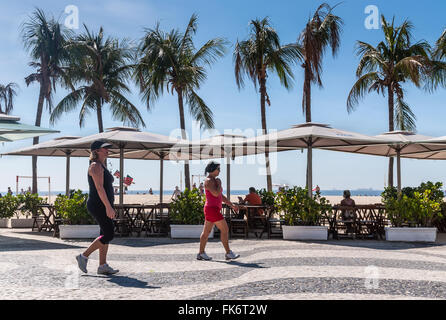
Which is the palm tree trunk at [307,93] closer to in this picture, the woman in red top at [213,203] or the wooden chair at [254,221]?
the wooden chair at [254,221]

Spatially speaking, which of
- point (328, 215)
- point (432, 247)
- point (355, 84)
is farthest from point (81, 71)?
point (432, 247)

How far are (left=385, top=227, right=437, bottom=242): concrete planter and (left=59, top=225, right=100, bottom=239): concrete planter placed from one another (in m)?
6.87

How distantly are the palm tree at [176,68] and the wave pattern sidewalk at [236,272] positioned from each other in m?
11.1

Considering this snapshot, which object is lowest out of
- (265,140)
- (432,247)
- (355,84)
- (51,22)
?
(432,247)

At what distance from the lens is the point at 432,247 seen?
9617mm

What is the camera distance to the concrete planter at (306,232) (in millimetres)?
10766

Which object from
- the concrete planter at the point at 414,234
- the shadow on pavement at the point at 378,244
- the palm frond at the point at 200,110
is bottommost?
the shadow on pavement at the point at 378,244

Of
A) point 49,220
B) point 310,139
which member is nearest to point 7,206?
point 49,220

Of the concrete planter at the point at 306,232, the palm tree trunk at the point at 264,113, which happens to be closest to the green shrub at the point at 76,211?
the concrete planter at the point at 306,232

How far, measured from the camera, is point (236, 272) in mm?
6523

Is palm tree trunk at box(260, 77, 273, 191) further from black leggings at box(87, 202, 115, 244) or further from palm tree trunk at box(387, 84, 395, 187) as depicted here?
black leggings at box(87, 202, 115, 244)

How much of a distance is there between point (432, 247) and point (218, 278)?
5571 millimetres
